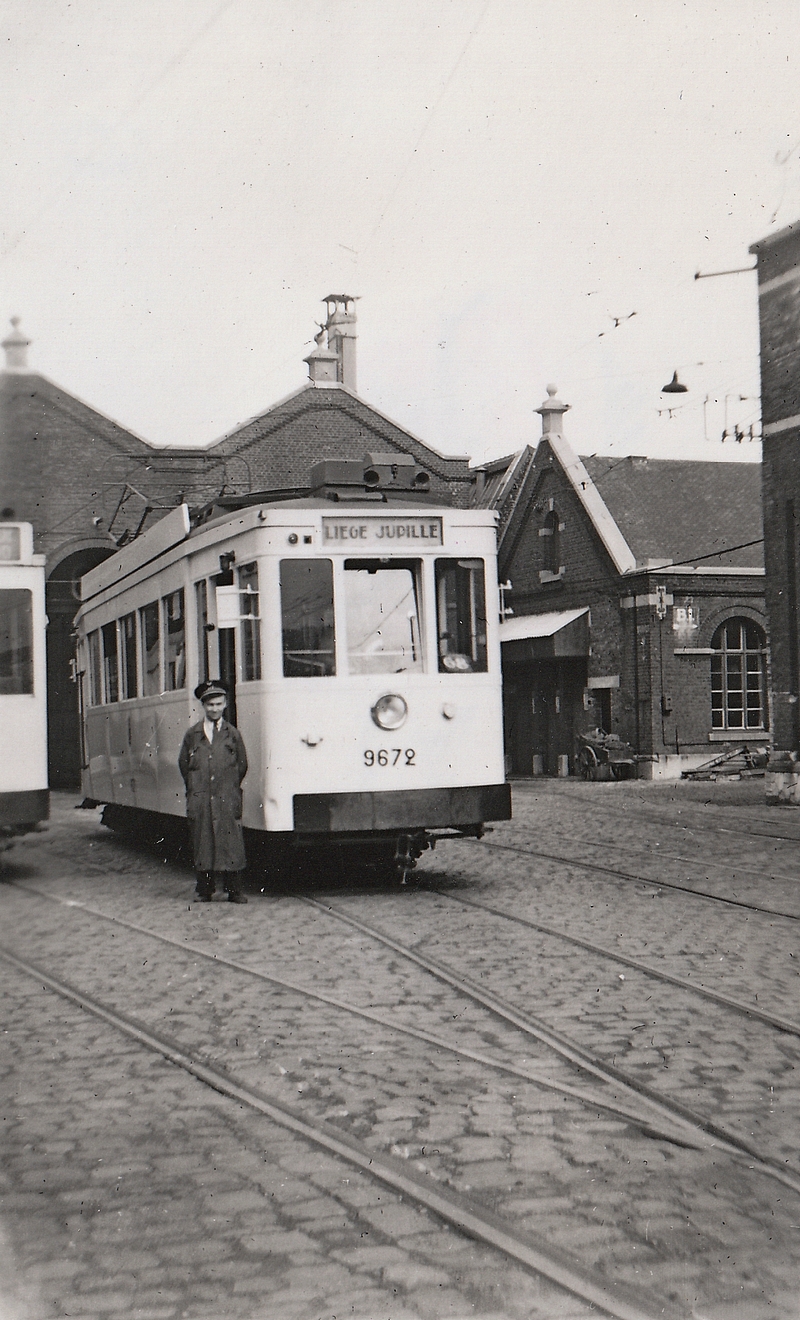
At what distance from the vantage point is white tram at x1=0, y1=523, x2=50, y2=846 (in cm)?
914

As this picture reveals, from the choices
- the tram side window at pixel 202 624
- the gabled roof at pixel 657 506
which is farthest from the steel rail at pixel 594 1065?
the gabled roof at pixel 657 506

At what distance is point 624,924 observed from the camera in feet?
29.9

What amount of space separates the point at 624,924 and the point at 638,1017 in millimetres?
2694

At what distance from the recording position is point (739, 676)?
30.7m

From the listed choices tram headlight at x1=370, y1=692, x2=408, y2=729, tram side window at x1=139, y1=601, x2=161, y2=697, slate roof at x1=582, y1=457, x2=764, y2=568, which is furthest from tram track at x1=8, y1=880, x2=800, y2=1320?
slate roof at x1=582, y1=457, x2=764, y2=568

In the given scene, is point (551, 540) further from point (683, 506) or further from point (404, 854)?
point (404, 854)

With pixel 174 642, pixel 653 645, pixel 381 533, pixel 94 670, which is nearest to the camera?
pixel 381 533

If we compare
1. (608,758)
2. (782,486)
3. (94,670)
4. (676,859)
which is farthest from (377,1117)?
(608,758)

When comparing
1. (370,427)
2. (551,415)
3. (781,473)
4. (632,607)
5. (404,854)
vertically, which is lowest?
(404,854)

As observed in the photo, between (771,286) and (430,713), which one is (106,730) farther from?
(771,286)

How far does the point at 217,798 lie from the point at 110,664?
16.0 feet

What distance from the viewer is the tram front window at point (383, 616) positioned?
10555 millimetres

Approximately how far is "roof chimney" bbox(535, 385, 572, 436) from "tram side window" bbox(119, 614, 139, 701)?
21.6 metres

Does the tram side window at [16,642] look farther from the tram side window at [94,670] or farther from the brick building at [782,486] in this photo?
the brick building at [782,486]
